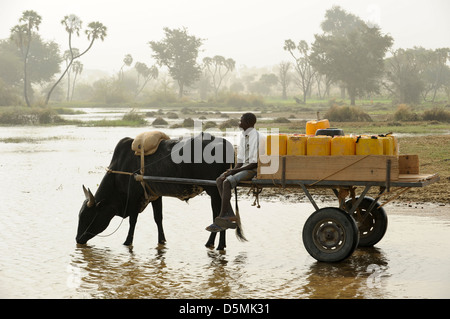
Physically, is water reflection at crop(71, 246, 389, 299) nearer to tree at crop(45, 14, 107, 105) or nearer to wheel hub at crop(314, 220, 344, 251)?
wheel hub at crop(314, 220, 344, 251)

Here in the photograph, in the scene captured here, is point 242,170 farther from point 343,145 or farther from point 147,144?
point 147,144

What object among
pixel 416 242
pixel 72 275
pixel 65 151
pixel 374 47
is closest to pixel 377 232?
pixel 416 242

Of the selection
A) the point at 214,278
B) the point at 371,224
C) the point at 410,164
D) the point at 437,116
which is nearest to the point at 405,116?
the point at 437,116

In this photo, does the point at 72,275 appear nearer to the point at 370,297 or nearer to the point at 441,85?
the point at 370,297

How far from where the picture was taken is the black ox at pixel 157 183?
902 cm

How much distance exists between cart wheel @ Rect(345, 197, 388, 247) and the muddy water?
16 cm

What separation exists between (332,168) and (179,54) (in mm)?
108110

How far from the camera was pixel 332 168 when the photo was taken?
7.84 m

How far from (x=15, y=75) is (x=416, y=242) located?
3885 inches

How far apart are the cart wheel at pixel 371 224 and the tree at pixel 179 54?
103546mm

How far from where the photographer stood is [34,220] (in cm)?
1145

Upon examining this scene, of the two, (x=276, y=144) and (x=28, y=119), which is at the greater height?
(x=276, y=144)

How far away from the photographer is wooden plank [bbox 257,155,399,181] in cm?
765

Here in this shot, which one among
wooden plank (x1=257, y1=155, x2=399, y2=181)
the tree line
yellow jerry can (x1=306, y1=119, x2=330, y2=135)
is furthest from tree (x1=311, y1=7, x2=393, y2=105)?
wooden plank (x1=257, y1=155, x2=399, y2=181)
